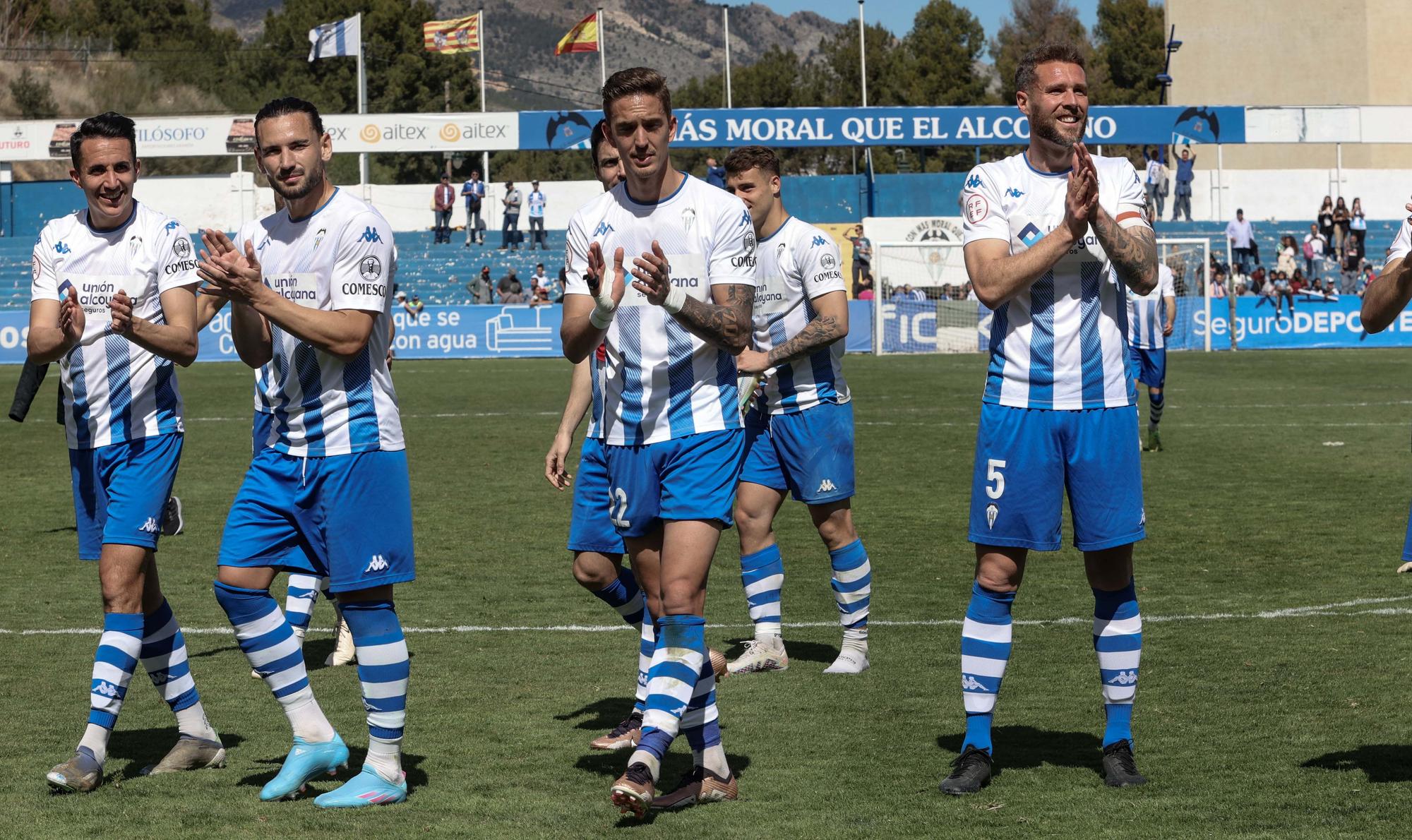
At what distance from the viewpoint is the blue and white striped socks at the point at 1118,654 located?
5.46 m

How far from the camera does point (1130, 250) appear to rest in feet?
16.7

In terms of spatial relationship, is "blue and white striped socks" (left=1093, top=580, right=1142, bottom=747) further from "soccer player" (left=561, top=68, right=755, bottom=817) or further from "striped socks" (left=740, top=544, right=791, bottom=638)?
"striped socks" (left=740, top=544, right=791, bottom=638)

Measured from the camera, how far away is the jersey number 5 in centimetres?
534

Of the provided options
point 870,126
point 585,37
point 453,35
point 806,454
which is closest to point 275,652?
point 806,454

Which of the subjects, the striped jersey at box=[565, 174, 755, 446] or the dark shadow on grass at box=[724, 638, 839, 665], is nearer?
the striped jersey at box=[565, 174, 755, 446]

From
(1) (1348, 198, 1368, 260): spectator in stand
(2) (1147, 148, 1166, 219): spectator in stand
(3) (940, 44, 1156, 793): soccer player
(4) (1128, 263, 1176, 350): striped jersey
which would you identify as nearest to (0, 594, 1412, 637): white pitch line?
(3) (940, 44, 1156, 793): soccer player

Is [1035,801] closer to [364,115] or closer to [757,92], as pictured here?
[364,115]

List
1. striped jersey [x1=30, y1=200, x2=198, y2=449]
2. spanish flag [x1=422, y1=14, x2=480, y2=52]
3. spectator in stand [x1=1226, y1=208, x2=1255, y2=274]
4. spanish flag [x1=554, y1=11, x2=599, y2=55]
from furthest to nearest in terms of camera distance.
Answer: spanish flag [x1=422, y1=14, x2=480, y2=52], spanish flag [x1=554, y1=11, x2=599, y2=55], spectator in stand [x1=1226, y1=208, x2=1255, y2=274], striped jersey [x1=30, y1=200, x2=198, y2=449]

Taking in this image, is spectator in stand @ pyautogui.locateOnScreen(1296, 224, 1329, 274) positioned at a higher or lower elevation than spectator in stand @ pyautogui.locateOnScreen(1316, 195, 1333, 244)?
lower

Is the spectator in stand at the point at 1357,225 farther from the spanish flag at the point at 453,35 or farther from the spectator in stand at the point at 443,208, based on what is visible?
the spanish flag at the point at 453,35

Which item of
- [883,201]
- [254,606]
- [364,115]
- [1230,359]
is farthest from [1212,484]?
[883,201]

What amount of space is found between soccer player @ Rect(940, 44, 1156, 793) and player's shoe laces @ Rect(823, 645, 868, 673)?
1847 millimetres

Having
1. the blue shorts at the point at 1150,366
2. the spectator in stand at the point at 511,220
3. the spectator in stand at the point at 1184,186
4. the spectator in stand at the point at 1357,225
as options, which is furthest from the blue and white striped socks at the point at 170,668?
the spectator in stand at the point at 1184,186

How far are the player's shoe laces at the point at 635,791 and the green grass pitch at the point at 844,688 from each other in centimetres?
10
